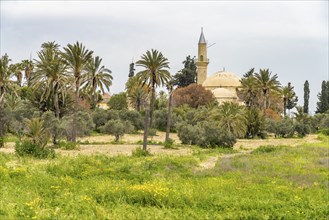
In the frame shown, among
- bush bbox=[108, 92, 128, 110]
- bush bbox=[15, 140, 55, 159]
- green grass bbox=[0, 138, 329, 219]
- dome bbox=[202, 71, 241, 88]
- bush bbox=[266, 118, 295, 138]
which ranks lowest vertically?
green grass bbox=[0, 138, 329, 219]

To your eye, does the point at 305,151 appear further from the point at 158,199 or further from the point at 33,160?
the point at 158,199

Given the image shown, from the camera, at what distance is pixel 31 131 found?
2561 centimetres

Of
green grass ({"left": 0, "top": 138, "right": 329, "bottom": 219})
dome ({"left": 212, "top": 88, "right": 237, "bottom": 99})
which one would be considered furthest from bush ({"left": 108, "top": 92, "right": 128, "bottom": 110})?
green grass ({"left": 0, "top": 138, "right": 329, "bottom": 219})

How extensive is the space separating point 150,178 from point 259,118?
124ft

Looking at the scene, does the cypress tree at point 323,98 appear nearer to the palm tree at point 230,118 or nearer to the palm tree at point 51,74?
the palm tree at point 230,118

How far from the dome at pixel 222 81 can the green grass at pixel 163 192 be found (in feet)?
238

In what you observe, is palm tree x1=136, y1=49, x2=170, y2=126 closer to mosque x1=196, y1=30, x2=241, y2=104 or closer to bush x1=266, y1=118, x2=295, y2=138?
bush x1=266, y1=118, x2=295, y2=138

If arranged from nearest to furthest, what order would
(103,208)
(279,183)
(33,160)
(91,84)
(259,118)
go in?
(103,208), (279,183), (33,160), (91,84), (259,118)

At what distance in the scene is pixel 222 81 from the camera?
9400 cm

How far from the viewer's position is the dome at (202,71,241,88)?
93.6 metres

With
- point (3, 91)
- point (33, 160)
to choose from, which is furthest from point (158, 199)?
point (3, 91)

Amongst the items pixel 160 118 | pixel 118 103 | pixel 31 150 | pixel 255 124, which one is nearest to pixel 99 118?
pixel 160 118

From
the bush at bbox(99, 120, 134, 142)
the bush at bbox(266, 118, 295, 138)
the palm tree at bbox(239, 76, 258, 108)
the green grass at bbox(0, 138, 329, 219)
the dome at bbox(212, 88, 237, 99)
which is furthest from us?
the dome at bbox(212, 88, 237, 99)

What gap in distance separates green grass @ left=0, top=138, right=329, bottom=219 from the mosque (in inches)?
2616
